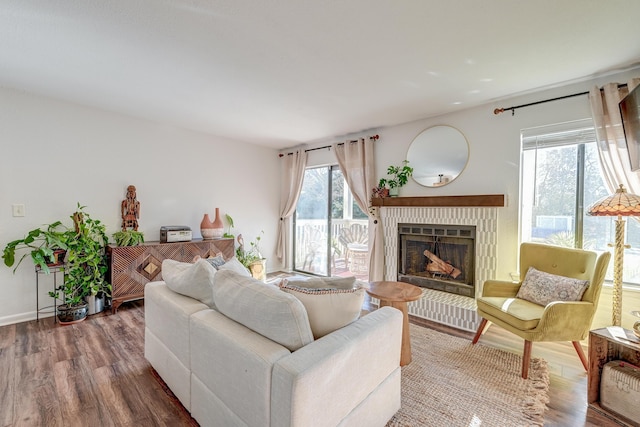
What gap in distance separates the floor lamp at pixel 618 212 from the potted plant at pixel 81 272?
15.1 feet

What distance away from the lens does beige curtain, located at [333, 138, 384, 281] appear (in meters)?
3.76

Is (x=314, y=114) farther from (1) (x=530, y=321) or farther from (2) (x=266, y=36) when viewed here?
(1) (x=530, y=321)

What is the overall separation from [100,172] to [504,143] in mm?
4659

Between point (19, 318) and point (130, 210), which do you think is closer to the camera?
point (19, 318)

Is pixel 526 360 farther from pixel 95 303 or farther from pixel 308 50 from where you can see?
pixel 95 303

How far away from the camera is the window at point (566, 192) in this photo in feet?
8.07

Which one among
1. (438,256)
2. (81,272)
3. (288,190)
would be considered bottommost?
(81,272)

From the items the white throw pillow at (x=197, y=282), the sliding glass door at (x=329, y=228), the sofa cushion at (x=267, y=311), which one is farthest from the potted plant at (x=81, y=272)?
the sliding glass door at (x=329, y=228)

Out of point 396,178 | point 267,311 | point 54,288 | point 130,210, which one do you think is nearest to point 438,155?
point 396,178

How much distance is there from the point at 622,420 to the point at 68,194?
5075mm

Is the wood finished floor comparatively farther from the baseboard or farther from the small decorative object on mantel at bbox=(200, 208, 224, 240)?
the small decorative object on mantel at bbox=(200, 208, 224, 240)

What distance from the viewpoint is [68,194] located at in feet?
10.2

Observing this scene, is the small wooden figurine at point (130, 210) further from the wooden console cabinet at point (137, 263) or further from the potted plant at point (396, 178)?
the potted plant at point (396, 178)

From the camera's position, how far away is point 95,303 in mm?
3045
